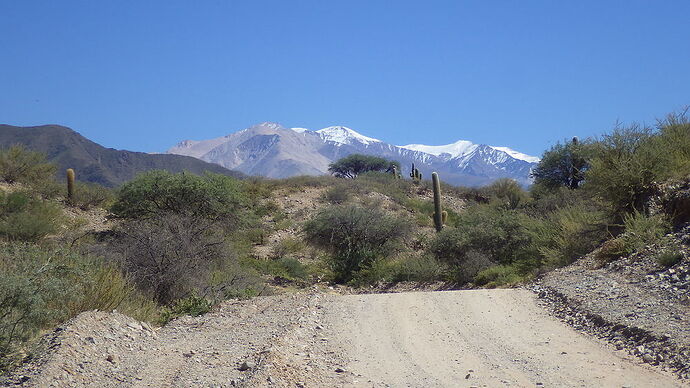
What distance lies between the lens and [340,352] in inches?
347

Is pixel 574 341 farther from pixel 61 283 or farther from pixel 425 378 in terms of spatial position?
pixel 61 283

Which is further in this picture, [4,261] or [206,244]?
[206,244]

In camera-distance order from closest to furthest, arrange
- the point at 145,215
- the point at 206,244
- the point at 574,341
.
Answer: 1. the point at 574,341
2. the point at 206,244
3. the point at 145,215

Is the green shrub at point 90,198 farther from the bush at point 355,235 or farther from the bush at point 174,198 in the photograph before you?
the bush at point 355,235

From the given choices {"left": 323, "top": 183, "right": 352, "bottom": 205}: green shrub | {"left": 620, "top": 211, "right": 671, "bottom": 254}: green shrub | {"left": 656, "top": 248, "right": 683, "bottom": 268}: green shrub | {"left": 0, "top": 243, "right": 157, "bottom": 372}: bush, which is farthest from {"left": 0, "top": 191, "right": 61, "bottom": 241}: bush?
{"left": 323, "top": 183, "right": 352, "bottom": 205}: green shrub

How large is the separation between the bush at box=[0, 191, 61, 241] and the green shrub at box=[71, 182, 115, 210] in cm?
574

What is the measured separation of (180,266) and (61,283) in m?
5.33

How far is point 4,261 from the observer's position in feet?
32.0

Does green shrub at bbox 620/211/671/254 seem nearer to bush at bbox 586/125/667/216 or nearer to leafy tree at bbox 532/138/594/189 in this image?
bush at bbox 586/125/667/216

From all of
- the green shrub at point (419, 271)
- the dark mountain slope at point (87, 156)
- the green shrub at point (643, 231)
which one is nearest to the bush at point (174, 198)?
the green shrub at point (419, 271)

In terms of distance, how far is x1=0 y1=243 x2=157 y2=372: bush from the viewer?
7.43 metres

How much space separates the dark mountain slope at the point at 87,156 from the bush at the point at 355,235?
187 feet

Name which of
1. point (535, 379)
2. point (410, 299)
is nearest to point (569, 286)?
point (410, 299)

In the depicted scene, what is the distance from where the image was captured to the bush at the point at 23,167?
1393 inches
